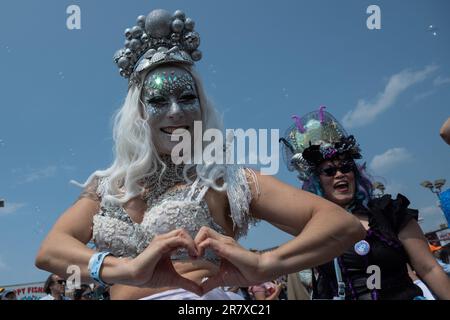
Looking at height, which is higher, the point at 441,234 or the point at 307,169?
the point at 441,234

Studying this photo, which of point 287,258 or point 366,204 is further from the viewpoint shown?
point 366,204

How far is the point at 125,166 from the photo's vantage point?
1.89 m

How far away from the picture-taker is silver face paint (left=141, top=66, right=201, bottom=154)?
1875mm

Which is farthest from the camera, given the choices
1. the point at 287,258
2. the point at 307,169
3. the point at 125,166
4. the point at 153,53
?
the point at 307,169

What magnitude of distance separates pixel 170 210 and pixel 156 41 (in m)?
0.97

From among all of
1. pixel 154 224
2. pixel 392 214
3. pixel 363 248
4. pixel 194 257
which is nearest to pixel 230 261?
pixel 194 257

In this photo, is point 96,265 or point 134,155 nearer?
point 96,265

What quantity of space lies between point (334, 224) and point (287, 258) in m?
0.19

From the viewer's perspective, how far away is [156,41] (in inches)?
84.7

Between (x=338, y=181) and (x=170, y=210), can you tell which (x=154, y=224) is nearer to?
(x=170, y=210)

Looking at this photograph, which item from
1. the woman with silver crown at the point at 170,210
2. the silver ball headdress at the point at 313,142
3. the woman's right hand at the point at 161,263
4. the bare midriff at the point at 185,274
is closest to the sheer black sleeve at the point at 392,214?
the silver ball headdress at the point at 313,142
